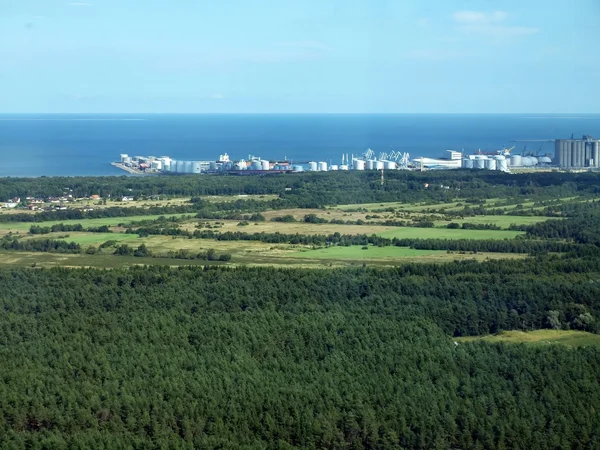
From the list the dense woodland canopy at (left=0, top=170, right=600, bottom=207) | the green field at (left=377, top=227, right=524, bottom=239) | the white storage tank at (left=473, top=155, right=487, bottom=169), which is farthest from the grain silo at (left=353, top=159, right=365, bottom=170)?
the green field at (left=377, top=227, right=524, bottom=239)

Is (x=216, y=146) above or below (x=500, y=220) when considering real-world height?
above

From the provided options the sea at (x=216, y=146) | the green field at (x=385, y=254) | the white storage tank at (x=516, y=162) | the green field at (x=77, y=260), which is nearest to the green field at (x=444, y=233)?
the green field at (x=385, y=254)

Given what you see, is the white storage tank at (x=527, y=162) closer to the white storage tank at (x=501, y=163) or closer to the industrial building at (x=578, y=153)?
the white storage tank at (x=501, y=163)

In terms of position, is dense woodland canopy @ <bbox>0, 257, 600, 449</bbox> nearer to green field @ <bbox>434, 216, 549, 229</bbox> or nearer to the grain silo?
green field @ <bbox>434, 216, 549, 229</bbox>

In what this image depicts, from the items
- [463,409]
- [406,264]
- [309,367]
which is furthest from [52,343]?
[406,264]

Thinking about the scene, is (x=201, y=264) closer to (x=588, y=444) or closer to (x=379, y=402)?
(x=379, y=402)

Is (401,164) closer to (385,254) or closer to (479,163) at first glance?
(479,163)

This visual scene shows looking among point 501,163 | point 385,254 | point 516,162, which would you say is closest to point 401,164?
point 501,163
